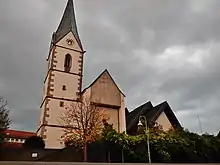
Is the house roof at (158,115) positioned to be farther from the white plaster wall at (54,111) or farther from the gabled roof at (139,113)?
the white plaster wall at (54,111)

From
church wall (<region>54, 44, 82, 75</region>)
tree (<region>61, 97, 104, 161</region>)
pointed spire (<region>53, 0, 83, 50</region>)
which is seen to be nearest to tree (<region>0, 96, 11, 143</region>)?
tree (<region>61, 97, 104, 161</region>)

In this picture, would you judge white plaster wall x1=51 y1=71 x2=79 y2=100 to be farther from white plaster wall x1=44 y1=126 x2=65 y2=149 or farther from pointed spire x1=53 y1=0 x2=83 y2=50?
pointed spire x1=53 y1=0 x2=83 y2=50

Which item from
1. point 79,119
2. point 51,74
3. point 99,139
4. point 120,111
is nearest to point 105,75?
point 120,111

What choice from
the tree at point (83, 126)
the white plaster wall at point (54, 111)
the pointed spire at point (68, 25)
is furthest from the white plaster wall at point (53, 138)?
the pointed spire at point (68, 25)

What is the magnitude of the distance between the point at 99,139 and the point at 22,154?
6.26 m

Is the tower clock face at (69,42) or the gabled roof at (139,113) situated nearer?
the gabled roof at (139,113)

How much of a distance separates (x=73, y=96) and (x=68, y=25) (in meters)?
9.66

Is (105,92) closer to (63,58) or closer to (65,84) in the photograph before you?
(65,84)

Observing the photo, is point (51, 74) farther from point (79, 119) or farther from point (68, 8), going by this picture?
point (68, 8)

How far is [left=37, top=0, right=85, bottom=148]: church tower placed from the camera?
21.5m

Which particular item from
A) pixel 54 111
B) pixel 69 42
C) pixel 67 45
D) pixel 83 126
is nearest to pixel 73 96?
pixel 54 111

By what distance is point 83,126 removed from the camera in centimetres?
1625

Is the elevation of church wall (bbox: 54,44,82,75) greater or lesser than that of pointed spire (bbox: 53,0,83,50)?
lesser

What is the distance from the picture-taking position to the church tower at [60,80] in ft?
70.6
